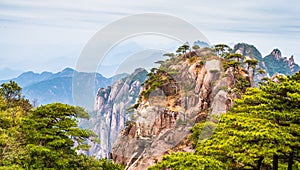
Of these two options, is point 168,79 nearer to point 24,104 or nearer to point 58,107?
point 24,104

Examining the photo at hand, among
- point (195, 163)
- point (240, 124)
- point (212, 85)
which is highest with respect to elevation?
point (212, 85)

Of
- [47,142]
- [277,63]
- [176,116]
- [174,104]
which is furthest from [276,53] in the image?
[47,142]

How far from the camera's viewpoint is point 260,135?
11305 millimetres

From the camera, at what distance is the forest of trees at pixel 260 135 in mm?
11312

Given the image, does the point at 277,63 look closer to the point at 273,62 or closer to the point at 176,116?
the point at 273,62

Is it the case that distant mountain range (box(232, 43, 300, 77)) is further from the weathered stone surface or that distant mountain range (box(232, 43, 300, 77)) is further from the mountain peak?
the weathered stone surface

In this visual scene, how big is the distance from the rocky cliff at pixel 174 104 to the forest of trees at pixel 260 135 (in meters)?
11.4

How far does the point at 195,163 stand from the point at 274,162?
2.67 metres

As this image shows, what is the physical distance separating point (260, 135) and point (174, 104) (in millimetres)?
17591

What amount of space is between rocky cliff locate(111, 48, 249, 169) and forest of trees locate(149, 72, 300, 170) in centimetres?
1144

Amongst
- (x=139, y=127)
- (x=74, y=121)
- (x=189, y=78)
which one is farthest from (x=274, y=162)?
(x=189, y=78)

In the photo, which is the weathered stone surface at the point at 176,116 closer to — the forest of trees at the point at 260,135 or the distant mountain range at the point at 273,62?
the forest of trees at the point at 260,135

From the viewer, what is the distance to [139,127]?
2756 cm

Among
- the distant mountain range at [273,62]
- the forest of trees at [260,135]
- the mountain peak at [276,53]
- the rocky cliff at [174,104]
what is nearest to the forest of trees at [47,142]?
the forest of trees at [260,135]
